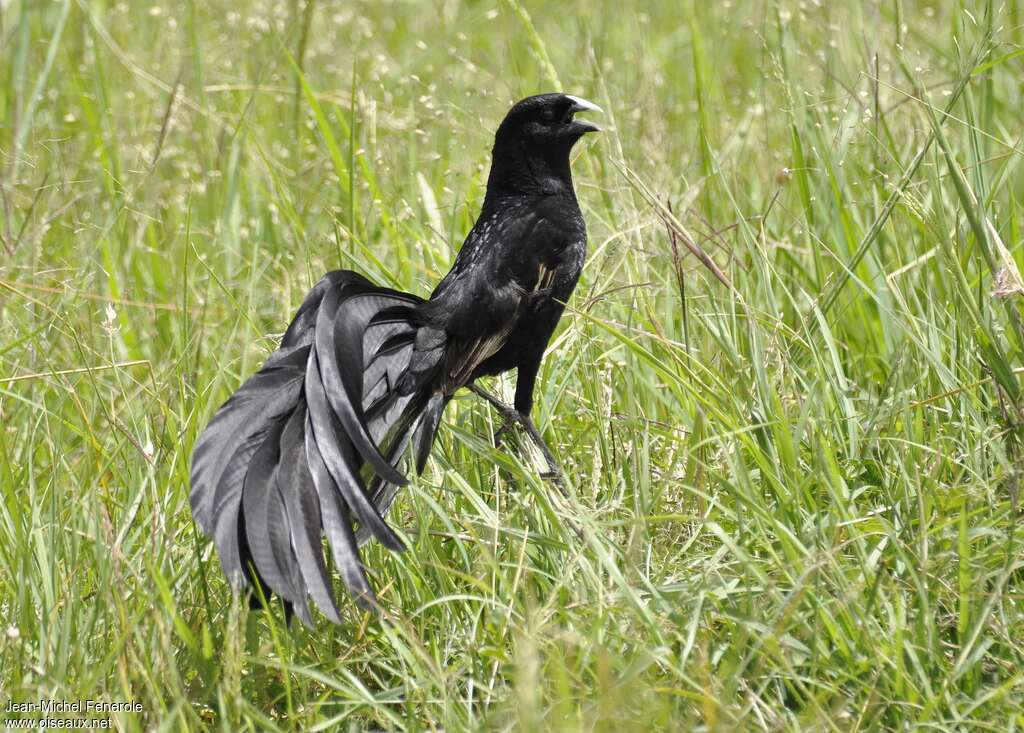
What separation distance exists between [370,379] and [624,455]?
0.68m

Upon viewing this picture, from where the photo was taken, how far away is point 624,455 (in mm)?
3129

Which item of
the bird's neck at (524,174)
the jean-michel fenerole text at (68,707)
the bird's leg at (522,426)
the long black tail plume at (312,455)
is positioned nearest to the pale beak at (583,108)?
the bird's neck at (524,174)

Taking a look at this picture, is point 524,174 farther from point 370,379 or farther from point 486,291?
point 370,379

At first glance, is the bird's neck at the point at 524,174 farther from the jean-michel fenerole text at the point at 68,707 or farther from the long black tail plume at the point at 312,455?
the jean-michel fenerole text at the point at 68,707

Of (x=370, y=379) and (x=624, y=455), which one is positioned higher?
(x=370, y=379)

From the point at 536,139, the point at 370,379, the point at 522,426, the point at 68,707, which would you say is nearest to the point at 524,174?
the point at 536,139

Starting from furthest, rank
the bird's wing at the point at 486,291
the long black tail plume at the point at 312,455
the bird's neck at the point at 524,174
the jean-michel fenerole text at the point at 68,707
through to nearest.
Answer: the bird's neck at the point at 524,174, the bird's wing at the point at 486,291, the long black tail plume at the point at 312,455, the jean-michel fenerole text at the point at 68,707

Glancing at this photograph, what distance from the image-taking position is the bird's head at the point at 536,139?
150 inches

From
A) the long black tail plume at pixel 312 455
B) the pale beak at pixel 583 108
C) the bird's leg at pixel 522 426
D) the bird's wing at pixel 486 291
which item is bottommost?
the bird's leg at pixel 522 426

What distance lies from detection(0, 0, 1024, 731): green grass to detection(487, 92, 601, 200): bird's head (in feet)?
1.14

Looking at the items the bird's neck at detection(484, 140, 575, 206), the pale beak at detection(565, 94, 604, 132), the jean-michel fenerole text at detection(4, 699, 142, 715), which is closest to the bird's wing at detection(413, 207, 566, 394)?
the bird's neck at detection(484, 140, 575, 206)

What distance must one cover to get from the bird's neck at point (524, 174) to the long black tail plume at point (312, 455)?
0.82 m

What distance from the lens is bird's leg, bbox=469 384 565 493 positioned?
329 cm

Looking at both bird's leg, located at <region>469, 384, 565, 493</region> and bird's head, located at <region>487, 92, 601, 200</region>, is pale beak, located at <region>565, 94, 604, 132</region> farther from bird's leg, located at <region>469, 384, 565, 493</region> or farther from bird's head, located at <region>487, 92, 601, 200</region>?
bird's leg, located at <region>469, 384, 565, 493</region>
